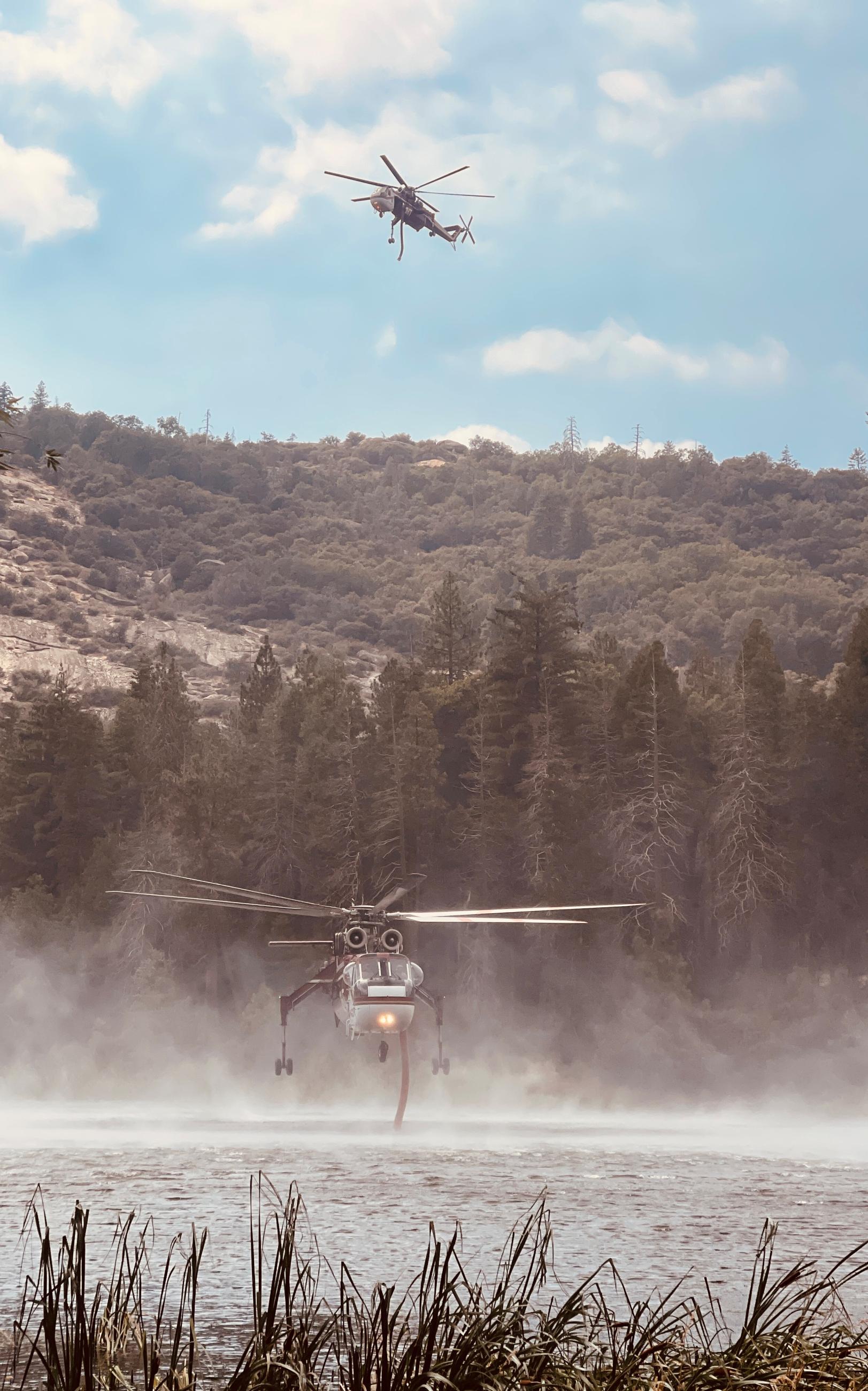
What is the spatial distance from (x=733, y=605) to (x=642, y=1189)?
106 meters

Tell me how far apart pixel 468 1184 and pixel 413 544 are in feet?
513

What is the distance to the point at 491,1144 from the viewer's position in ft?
134

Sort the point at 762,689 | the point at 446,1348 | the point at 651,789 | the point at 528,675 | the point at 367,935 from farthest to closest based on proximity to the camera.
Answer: the point at 528,675 → the point at 762,689 → the point at 651,789 → the point at 367,935 → the point at 446,1348

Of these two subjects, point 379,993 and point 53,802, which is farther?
point 53,802

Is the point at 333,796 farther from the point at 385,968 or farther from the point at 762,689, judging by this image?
the point at 385,968

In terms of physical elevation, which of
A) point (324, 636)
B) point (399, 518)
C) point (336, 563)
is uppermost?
point (399, 518)

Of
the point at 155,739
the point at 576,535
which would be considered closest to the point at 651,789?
the point at 155,739

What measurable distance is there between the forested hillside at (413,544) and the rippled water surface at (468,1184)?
72.7 metres

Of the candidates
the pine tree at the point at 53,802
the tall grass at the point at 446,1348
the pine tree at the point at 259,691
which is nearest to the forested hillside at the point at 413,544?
the pine tree at the point at 259,691

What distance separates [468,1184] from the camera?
30312mm

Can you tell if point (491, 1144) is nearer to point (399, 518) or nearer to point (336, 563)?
point (336, 563)

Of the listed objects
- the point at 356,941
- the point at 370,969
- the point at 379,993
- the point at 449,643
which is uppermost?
the point at 449,643

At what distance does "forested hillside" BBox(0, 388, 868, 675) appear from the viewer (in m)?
139

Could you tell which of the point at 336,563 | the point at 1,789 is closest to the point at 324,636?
the point at 336,563
